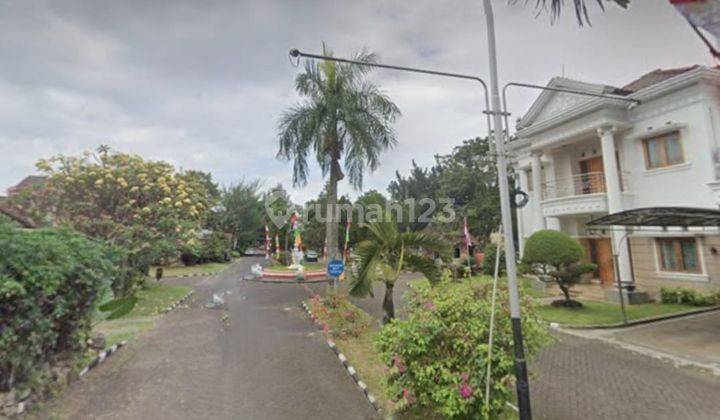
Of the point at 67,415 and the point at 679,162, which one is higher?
the point at 679,162

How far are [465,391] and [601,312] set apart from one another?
9.78 metres

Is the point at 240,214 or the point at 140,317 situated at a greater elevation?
the point at 240,214

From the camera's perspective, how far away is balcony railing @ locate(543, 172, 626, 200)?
15633 mm

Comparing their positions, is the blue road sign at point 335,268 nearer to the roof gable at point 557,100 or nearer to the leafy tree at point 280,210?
the roof gable at point 557,100

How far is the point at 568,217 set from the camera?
17.4 meters

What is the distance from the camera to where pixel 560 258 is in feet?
39.0

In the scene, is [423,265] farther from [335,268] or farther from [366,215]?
[335,268]

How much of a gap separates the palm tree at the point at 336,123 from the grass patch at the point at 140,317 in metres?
6.28

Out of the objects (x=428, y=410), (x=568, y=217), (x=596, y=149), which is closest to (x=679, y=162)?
(x=596, y=149)

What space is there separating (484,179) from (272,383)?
25804 millimetres

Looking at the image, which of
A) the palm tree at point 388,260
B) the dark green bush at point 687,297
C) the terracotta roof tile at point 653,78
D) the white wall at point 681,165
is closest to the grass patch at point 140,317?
the palm tree at point 388,260

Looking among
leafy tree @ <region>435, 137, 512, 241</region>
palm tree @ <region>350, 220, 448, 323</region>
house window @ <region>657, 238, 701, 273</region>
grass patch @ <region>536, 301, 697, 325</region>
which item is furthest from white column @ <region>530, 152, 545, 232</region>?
palm tree @ <region>350, 220, 448, 323</region>

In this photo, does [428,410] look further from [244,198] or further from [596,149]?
[244,198]

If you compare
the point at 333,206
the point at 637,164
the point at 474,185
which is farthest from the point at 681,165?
the point at 474,185
